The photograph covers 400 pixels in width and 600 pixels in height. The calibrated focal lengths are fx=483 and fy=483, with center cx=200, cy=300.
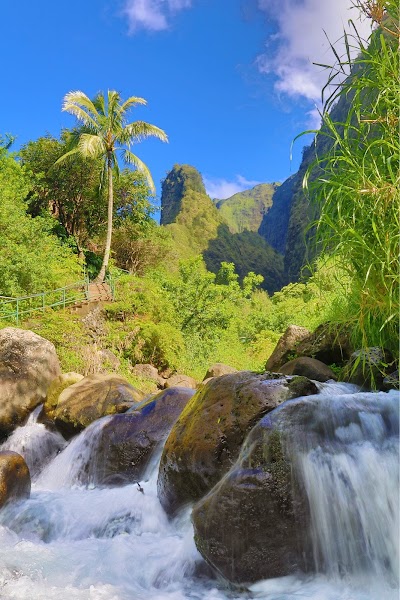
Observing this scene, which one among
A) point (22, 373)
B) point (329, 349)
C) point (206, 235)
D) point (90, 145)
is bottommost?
point (329, 349)

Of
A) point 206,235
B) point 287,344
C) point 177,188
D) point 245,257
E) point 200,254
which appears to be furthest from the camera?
point 177,188

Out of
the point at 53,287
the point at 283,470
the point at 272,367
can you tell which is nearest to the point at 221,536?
the point at 283,470

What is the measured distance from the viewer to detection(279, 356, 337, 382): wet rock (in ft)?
22.6

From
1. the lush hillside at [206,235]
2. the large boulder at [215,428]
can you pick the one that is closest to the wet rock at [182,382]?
the large boulder at [215,428]

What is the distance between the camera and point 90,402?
26.9 feet

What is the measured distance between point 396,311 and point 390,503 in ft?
4.50

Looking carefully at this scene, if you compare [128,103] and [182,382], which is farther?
[128,103]

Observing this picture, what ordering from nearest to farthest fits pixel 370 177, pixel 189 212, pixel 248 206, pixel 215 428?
pixel 370 177 → pixel 215 428 → pixel 189 212 → pixel 248 206

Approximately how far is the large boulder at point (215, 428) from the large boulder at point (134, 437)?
4.46 feet

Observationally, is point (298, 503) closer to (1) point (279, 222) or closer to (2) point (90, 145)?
(2) point (90, 145)

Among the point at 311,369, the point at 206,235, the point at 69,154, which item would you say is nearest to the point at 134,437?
the point at 311,369

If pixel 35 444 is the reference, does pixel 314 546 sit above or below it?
below

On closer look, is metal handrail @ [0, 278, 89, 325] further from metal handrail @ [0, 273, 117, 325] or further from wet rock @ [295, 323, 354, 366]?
wet rock @ [295, 323, 354, 366]

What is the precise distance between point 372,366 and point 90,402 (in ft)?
15.8
